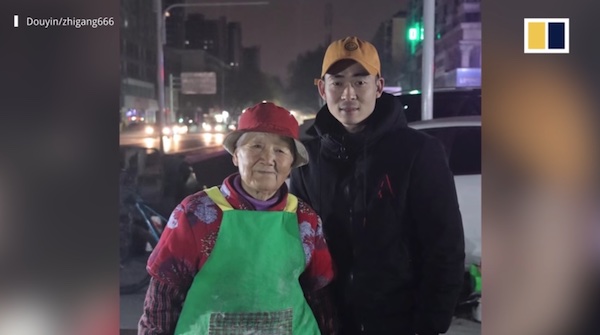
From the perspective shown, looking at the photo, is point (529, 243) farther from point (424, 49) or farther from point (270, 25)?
point (270, 25)

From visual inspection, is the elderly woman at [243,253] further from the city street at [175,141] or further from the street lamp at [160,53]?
the street lamp at [160,53]

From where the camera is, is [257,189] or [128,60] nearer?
[257,189]

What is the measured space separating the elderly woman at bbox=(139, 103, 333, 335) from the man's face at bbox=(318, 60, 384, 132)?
0.58 feet

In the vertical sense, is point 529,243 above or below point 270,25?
below

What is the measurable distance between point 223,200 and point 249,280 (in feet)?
0.85

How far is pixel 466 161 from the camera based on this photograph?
6.48 ft

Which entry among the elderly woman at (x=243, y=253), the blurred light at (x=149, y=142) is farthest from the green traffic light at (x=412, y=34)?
the blurred light at (x=149, y=142)

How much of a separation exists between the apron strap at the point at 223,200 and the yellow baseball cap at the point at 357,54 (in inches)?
17.2

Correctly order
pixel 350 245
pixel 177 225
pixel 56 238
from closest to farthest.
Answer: pixel 177 225, pixel 350 245, pixel 56 238

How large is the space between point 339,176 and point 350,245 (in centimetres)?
23

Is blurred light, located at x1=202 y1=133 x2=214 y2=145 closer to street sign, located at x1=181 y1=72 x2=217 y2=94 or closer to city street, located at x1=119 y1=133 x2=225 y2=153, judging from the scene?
city street, located at x1=119 y1=133 x2=225 y2=153

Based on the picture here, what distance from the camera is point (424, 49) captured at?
2000 millimetres

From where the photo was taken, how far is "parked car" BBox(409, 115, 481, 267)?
1.96 metres

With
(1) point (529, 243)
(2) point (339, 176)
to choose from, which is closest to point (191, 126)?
(2) point (339, 176)
